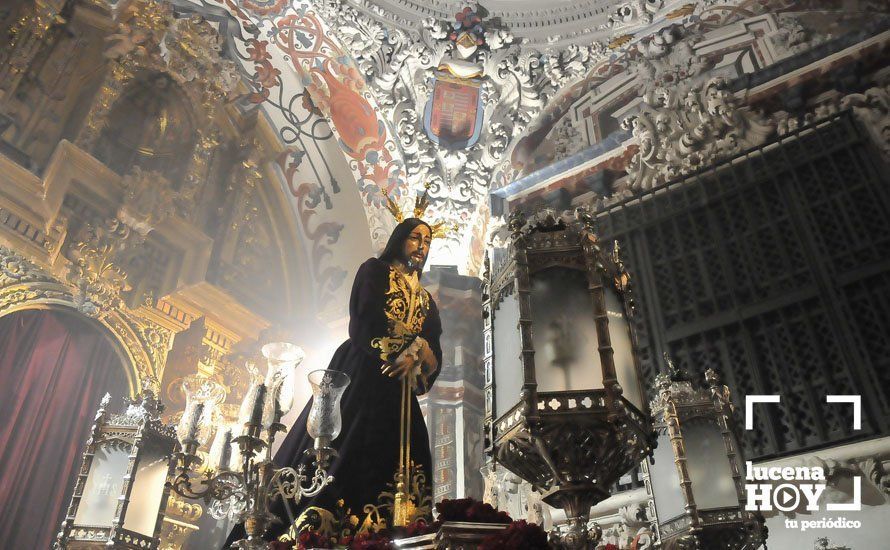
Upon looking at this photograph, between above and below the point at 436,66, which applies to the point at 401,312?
below

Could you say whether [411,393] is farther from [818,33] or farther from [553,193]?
[818,33]

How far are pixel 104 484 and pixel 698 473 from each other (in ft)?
12.5

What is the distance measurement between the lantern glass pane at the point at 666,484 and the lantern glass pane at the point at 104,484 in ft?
11.2

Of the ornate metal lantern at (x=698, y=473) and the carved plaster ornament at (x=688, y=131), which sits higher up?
the carved plaster ornament at (x=688, y=131)

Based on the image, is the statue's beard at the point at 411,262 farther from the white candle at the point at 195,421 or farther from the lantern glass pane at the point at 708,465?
the lantern glass pane at the point at 708,465

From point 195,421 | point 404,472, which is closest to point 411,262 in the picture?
point 404,472

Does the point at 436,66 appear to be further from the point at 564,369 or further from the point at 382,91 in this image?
the point at 564,369

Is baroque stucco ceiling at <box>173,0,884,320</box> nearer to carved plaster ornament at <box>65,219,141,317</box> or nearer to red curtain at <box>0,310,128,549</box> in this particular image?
carved plaster ornament at <box>65,219,141,317</box>

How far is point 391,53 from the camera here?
25.2 ft

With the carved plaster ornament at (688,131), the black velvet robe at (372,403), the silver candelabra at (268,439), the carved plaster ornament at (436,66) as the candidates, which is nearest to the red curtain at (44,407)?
the black velvet robe at (372,403)

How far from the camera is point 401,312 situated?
4242 mm

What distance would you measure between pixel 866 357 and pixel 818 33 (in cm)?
331

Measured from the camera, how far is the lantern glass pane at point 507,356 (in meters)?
2.31

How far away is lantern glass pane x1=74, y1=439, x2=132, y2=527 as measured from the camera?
428 cm
